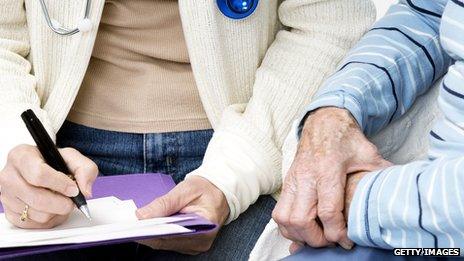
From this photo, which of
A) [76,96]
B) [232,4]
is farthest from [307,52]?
[76,96]

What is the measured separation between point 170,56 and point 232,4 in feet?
0.39

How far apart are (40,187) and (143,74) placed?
31 centimetres

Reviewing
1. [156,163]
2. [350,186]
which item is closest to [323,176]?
[350,186]

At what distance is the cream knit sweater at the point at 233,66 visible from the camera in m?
1.13

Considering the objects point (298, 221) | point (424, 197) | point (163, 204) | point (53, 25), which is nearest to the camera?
point (424, 197)

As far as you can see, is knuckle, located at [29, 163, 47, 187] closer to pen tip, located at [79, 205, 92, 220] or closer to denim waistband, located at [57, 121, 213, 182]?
pen tip, located at [79, 205, 92, 220]

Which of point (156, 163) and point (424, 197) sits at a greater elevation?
point (424, 197)

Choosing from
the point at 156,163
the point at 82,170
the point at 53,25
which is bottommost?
the point at 156,163

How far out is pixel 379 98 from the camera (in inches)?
38.8

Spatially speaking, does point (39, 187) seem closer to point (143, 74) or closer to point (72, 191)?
point (72, 191)

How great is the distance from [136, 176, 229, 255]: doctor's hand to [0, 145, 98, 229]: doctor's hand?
9 centimetres

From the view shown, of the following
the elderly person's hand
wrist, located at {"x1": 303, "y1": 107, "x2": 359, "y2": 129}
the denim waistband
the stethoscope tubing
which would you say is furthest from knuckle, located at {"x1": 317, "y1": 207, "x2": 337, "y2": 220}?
the stethoscope tubing

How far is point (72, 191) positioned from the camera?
941 mm

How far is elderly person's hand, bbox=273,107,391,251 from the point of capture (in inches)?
33.9
